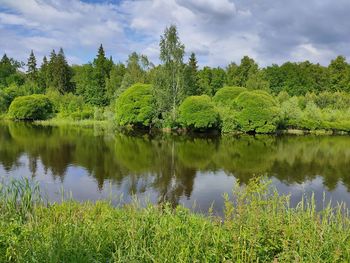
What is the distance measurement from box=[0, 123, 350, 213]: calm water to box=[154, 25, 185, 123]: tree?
12.6 metres

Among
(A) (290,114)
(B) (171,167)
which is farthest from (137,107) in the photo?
(B) (171,167)

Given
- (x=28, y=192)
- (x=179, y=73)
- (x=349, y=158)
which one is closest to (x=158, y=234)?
(x=28, y=192)

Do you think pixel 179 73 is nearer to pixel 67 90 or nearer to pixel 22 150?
pixel 22 150

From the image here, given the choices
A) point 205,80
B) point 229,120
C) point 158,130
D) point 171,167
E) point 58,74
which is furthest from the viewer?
point 58,74

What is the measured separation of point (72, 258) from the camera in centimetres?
437

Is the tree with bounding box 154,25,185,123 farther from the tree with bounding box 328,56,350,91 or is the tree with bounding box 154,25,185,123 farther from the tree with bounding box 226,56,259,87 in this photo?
the tree with bounding box 328,56,350,91

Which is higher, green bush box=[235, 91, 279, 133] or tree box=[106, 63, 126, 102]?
tree box=[106, 63, 126, 102]

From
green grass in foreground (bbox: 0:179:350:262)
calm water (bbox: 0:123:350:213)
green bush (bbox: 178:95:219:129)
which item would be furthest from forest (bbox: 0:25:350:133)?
green grass in foreground (bbox: 0:179:350:262)

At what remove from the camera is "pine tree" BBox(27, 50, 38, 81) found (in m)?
71.6

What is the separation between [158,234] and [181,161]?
16818 mm

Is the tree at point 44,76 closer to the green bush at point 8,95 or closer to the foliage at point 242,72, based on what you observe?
the green bush at point 8,95

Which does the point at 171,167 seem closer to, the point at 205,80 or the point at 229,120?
the point at 229,120

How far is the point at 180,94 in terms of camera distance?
41.8m

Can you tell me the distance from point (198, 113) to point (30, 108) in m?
28.1
